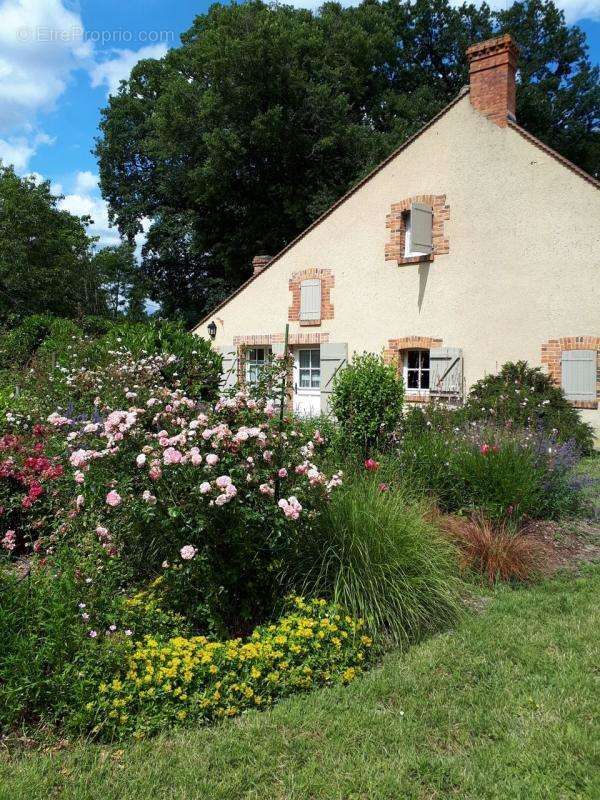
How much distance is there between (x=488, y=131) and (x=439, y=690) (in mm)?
10574

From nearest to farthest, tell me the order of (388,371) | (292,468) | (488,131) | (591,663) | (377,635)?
(591,663) < (377,635) < (292,468) < (388,371) < (488,131)

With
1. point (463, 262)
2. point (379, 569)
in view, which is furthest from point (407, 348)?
point (379, 569)

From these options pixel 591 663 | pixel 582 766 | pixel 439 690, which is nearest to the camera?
pixel 582 766

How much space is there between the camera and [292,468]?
3695 millimetres

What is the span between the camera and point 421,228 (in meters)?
11.3

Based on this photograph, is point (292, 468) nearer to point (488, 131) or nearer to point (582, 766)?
point (582, 766)

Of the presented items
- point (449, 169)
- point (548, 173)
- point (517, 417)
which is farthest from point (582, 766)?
point (449, 169)

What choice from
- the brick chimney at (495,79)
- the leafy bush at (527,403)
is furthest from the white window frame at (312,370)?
the brick chimney at (495,79)

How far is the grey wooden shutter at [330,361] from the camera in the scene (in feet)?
41.9

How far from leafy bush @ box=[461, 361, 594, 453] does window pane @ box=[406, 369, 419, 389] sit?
157cm

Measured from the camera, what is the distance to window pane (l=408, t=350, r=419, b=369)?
12.1 m

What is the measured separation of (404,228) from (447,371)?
320 centimetres

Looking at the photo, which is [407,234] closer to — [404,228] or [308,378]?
[404,228]

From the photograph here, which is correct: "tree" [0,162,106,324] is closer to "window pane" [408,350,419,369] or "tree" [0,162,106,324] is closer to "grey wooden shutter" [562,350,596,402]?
"window pane" [408,350,419,369]
